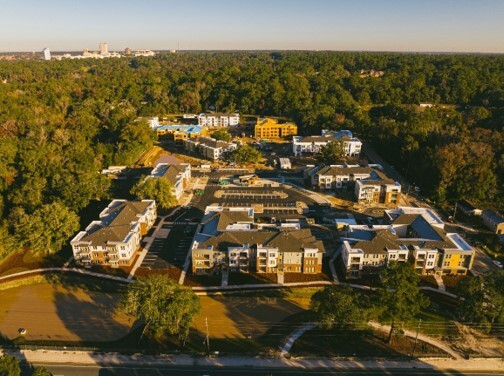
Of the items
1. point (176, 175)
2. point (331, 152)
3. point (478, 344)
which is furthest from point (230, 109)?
point (478, 344)

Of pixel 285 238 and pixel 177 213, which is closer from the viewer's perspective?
pixel 285 238

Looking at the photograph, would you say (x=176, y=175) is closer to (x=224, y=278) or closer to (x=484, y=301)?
(x=224, y=278)

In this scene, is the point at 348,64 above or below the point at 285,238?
above

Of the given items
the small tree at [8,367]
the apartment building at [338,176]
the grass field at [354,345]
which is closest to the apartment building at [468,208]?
the apartment building at [338,176]

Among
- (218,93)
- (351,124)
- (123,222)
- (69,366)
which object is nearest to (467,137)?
(351,124)

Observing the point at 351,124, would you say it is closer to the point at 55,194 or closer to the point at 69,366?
the point at 55,194

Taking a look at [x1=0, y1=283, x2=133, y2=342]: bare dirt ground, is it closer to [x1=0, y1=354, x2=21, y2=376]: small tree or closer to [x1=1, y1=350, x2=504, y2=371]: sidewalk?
[x1=1, y1=350, x2=504, y2=371]: sidewalk

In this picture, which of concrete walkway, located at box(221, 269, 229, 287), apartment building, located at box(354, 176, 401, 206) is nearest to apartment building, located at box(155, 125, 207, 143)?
apartment building, located at box(354, 176, 401, 206)
